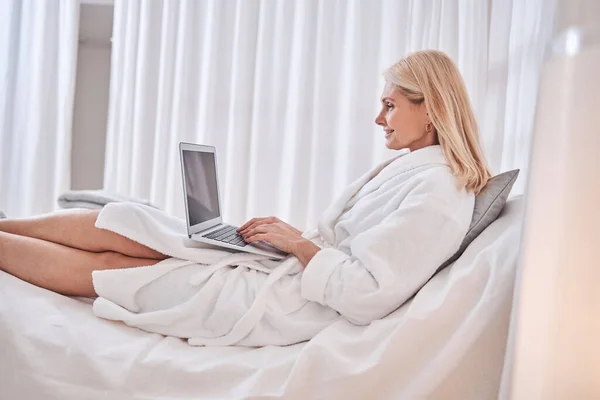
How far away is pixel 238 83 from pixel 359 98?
1.98 feet

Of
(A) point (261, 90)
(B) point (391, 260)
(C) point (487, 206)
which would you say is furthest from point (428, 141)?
(A) point (261, 90)

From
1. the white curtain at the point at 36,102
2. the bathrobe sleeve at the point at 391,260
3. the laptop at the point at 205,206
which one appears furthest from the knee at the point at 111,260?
the white curtain at the point at 36,102

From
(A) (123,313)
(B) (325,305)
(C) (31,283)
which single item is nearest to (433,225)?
(B) (325,305)

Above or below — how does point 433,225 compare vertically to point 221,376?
above

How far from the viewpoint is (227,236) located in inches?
64.2

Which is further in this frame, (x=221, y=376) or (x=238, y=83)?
(x=238, y=83)

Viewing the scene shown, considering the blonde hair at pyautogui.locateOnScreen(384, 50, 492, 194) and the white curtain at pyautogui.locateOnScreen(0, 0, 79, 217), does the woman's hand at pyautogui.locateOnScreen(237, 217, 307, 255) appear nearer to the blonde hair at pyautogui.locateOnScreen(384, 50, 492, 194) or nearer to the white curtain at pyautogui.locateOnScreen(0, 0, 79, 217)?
the blonde hair at pyautogui.locateOnScreen(384, 50, 492, 194)

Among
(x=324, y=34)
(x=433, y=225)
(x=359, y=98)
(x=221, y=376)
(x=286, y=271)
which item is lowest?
(x=221, y=376)

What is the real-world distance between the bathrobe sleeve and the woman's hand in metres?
0.11

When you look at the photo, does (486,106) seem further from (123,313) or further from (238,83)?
(123,313)

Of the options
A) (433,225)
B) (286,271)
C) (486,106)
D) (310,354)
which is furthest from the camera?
(486,106)

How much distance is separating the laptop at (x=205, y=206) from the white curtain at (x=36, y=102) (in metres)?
1.46

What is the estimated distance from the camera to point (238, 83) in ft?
10.2

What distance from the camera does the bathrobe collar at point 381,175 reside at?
1637 mm
